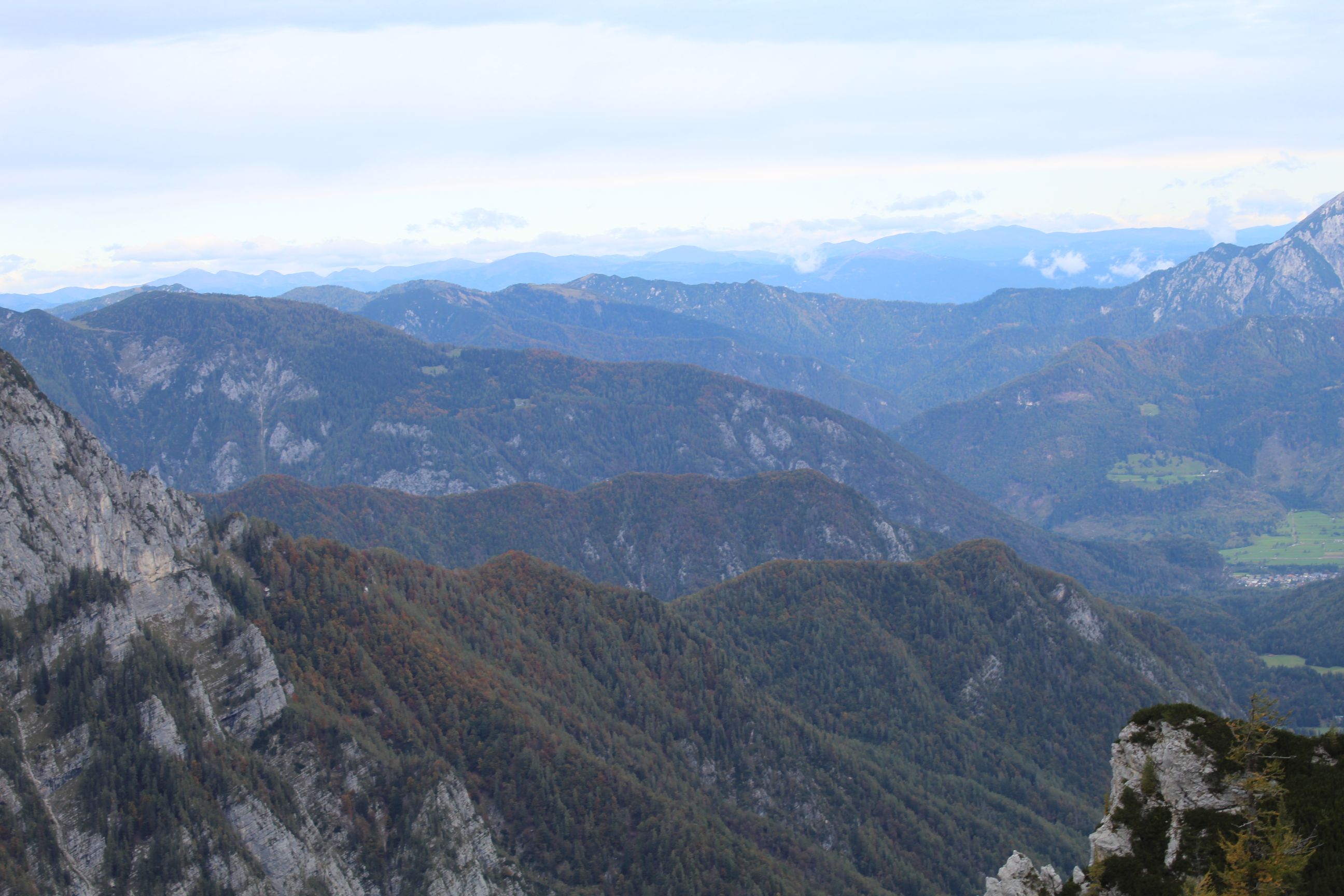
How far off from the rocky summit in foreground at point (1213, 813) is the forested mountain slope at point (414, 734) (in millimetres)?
69744

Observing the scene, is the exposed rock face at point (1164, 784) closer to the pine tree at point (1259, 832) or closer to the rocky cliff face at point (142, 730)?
the pine tree at point (1259, 832)

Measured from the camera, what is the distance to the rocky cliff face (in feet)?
252

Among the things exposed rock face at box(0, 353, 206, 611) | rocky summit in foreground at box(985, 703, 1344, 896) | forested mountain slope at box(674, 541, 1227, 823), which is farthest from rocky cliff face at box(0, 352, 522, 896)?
forested mountain slope at box(674, 541, 1227, 823)

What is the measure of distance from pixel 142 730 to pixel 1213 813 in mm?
82915

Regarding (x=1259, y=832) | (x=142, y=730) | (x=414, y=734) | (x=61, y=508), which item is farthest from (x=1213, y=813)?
(x=61, y=508)

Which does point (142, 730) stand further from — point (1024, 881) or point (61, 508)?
point (1024, 881)

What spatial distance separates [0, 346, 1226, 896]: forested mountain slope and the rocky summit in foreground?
6974cm

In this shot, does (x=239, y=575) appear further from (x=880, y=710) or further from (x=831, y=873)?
(x=880, y=710)

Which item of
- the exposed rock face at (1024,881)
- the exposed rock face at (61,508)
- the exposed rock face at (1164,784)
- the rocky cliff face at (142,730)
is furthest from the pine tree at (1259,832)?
the exposed rock face at (61,508)

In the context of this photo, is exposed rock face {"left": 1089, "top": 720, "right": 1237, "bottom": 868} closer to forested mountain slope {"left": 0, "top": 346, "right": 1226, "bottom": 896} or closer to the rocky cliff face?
the rocky cliff face

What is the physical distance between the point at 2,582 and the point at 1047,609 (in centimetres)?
17814

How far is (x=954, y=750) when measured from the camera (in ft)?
564

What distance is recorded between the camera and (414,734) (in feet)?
358

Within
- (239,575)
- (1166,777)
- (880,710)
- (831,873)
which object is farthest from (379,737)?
(880,710)
